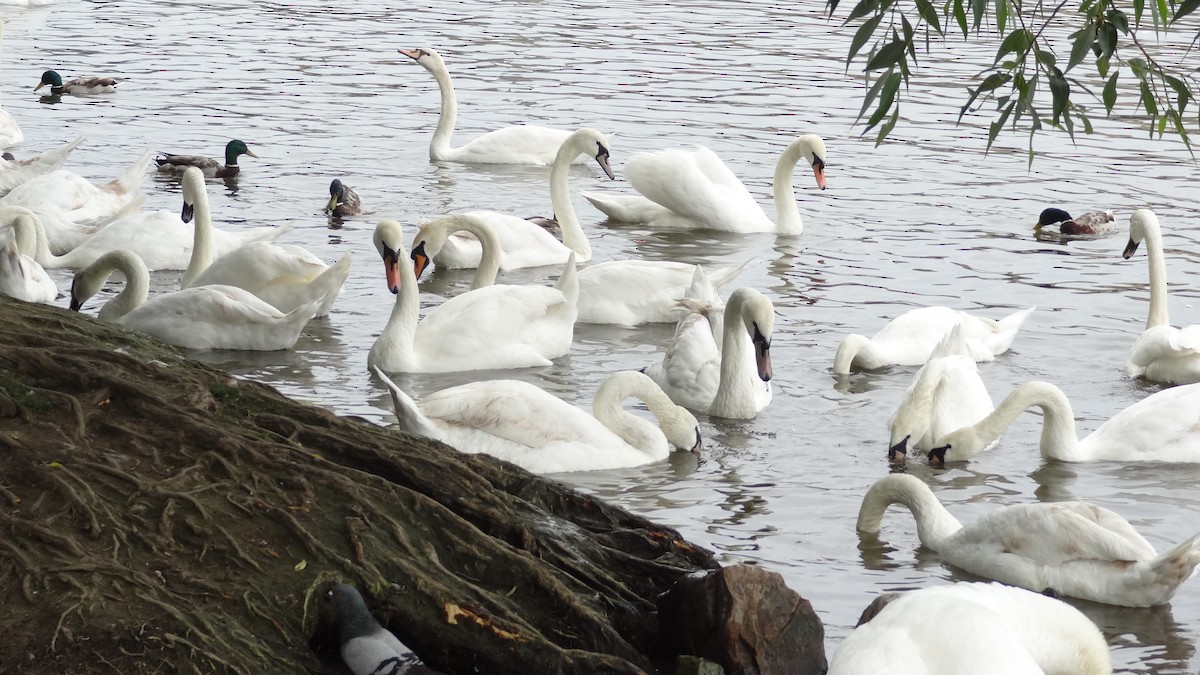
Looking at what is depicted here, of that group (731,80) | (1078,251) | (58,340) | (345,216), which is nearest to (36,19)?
(731,80)

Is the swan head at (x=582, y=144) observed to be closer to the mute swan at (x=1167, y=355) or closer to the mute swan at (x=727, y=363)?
the mute swan at (x=727, y=363)

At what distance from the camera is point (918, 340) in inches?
427

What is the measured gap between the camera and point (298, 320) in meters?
10.7

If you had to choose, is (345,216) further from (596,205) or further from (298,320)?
(298,320)

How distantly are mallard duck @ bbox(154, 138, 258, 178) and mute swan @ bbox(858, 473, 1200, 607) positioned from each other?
1028 cm

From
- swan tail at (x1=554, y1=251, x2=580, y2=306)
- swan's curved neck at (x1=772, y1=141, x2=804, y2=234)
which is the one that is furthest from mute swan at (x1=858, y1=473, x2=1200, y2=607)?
swan's curved neck at (x1=772, y1=141, x2=804, y2=234)

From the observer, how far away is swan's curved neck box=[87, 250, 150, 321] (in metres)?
11.0

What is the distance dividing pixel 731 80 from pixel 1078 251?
9694 millimetres

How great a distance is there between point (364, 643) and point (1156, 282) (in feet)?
24.6

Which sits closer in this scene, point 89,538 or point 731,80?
point 89,538

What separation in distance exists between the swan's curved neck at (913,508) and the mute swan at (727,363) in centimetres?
181

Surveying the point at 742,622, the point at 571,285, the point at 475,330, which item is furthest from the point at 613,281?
the point at 742,622

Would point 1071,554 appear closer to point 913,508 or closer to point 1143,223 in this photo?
point 913,508

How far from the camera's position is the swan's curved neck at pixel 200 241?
12078 millimetres
